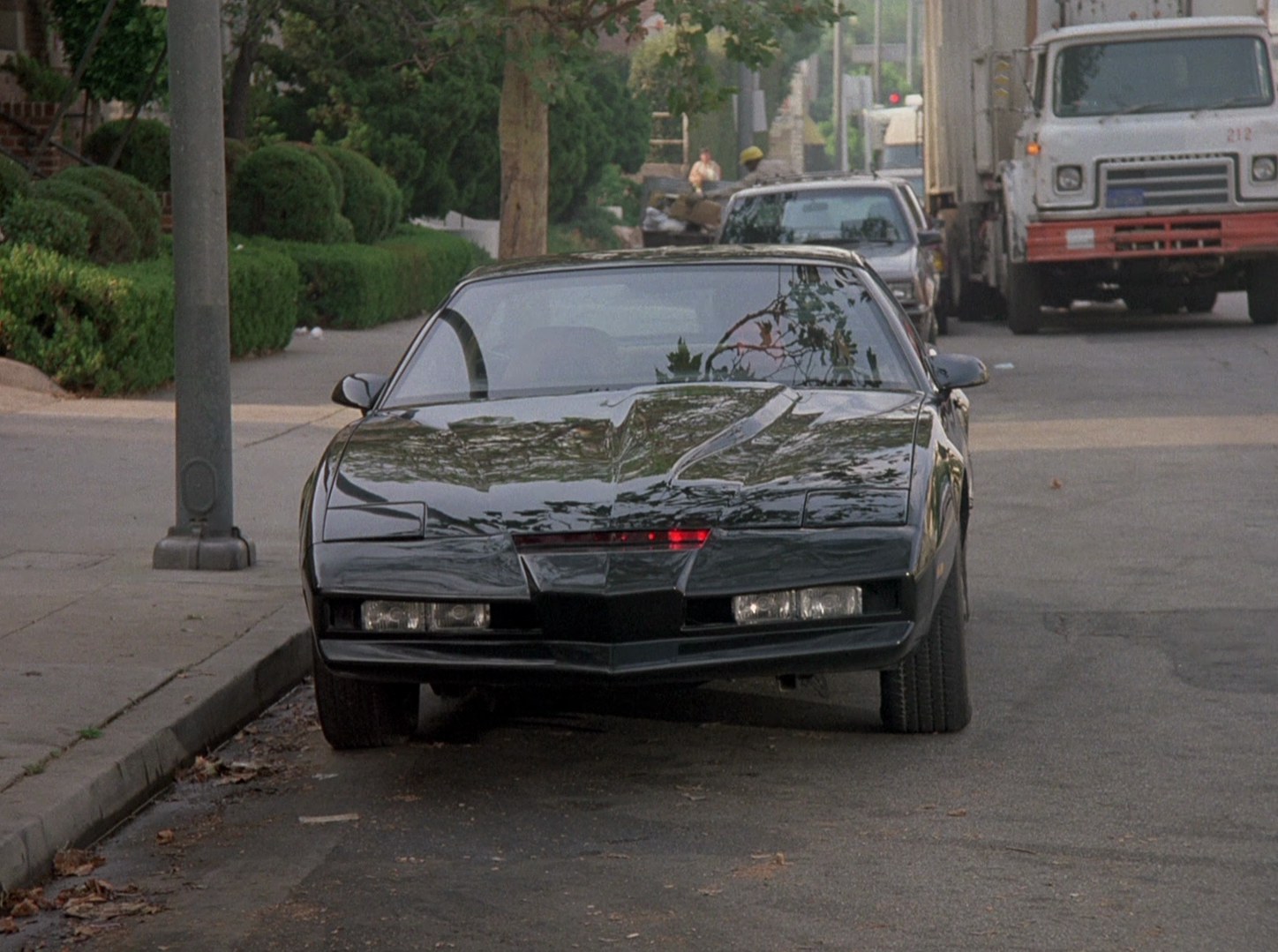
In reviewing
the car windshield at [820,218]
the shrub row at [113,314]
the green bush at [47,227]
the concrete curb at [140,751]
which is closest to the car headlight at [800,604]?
the concrete curb at [140,751]

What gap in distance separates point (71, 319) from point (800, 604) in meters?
10.8

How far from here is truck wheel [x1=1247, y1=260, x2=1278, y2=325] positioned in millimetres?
23312

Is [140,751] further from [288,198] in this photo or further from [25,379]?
[288,198]

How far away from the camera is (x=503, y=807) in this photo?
5.90m

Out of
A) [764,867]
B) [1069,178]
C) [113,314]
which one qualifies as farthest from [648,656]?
[1069,178]

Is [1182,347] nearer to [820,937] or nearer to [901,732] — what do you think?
[901,732]

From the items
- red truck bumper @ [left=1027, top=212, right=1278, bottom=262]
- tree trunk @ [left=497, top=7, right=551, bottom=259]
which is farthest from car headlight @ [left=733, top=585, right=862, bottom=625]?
red truck bumper @ [left=1027, top=212, right=1278, bottom=262]

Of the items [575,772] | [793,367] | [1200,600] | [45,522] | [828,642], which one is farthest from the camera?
[45,522]

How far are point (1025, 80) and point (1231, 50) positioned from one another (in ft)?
6.61

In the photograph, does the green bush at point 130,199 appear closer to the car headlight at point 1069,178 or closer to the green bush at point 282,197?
the green bush at point 282,197

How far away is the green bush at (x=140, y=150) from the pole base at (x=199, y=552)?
12.7 metres

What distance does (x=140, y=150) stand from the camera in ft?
71.0

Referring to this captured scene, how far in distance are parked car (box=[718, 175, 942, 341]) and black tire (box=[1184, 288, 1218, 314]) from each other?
20.4 feet

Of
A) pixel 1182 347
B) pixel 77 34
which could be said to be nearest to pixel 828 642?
pixel 1182 347
